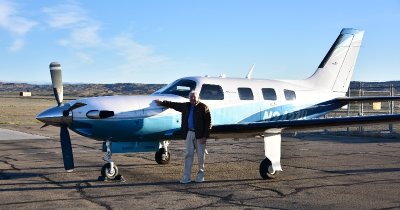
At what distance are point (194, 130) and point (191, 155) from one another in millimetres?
582

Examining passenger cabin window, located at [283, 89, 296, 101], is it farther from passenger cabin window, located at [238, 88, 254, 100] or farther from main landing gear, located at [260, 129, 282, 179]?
main landing gear, located at [260, 129, 282, 179]

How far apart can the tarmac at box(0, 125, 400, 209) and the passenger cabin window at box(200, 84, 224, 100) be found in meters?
1.99

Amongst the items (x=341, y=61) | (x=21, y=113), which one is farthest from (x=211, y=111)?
(x=21, y=113)

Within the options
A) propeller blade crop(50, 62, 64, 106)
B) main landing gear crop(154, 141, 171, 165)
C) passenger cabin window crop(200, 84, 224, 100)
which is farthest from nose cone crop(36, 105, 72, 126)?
main landing gear crop(154, 141, 171, 165)

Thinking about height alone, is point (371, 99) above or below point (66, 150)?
above

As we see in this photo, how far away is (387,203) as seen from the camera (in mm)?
8617

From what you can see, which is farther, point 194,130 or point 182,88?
point 182,88

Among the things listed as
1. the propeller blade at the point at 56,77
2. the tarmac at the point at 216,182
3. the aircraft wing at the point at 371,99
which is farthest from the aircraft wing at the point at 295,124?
the propeller blade at the point at 56,77

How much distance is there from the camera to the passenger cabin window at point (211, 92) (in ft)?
41.4

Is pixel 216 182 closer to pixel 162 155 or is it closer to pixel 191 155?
pixel 191 155

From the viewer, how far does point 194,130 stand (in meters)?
11.3

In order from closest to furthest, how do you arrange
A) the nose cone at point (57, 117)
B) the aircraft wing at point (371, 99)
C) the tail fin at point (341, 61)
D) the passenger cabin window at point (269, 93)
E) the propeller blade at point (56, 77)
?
the nose cone at point (57, 117) < the propeller blade at point (56, 77) < the passenger cabin window at point (269, 93) < the aircraft wing at point (371, 99) < the tail fin at point (341, 61)

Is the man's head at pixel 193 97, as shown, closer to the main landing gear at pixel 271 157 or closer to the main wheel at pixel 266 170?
the main landing gear at pixel 271 157

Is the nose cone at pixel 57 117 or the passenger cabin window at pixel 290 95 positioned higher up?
the passenger cabin window at pixel 290 95
